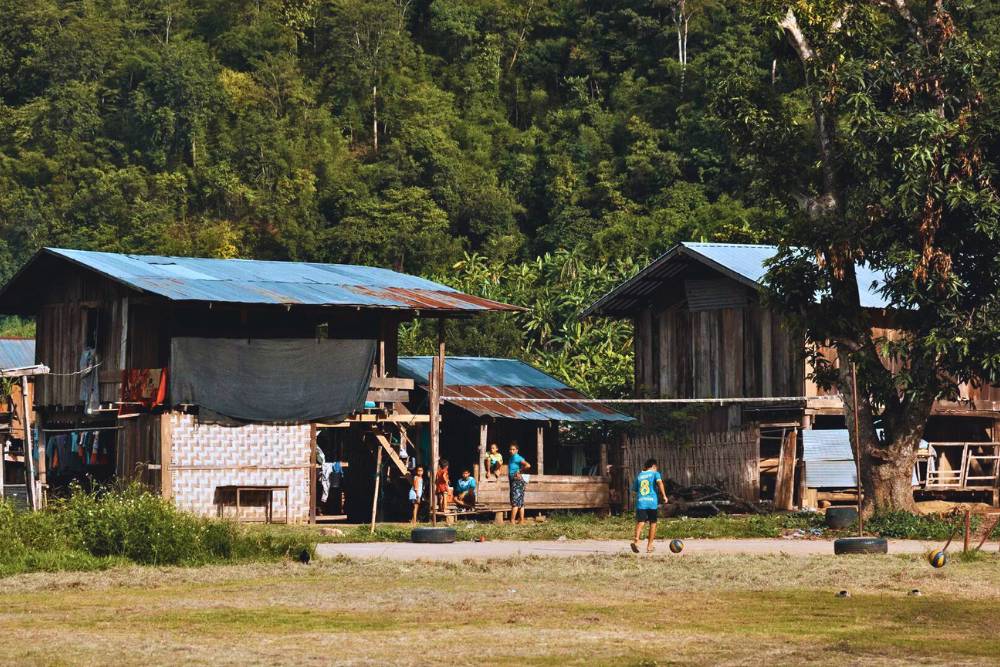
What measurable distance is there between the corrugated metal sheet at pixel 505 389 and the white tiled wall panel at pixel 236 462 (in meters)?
4.03

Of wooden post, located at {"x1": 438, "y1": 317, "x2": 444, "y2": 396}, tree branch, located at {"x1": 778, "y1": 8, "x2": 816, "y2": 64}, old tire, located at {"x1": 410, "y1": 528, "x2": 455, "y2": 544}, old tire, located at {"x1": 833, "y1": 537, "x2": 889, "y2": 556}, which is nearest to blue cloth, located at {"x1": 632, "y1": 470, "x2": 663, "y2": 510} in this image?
old tire, located at {"x1": 833, "y1": 537, "x2": 889, "y2": 556}

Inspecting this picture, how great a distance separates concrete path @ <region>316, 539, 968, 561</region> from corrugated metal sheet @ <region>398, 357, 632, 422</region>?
10163 mm

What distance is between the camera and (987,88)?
26781mm

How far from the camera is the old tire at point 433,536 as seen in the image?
2552 centimetres

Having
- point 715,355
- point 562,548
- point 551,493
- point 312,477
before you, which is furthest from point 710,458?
point 562,548

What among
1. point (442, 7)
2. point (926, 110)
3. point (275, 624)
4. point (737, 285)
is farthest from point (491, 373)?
point (442, 7)

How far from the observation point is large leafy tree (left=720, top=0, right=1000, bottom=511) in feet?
85.6

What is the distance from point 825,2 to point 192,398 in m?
14.4

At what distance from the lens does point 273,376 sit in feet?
109

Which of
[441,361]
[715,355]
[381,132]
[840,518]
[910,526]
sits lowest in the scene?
[910,526]

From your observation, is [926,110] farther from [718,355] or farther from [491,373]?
[491,373]

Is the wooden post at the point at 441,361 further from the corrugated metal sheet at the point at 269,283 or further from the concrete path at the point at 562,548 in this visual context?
the concrete path at the point at 562,548

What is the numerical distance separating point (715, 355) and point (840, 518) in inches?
400

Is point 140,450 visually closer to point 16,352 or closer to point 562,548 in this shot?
point 562,548
